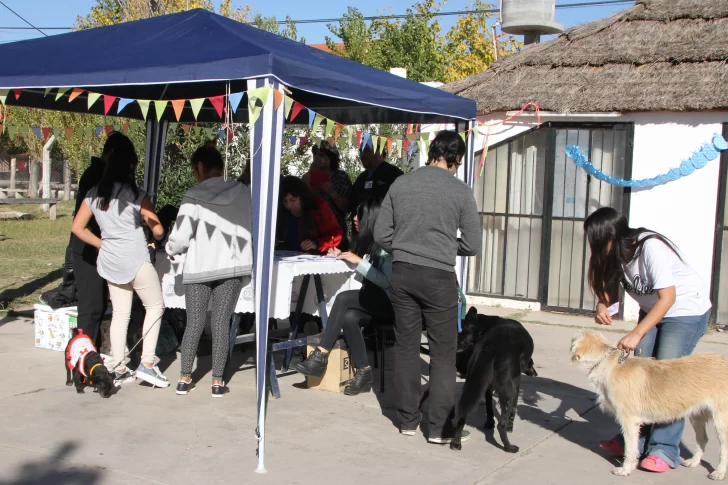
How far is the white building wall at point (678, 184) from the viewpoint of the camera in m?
8.72

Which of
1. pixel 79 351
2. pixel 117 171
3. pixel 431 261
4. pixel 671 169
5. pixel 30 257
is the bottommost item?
pixel 30 257

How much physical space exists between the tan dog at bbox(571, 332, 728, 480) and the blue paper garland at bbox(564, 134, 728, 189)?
4875 mm

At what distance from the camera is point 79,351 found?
561cm

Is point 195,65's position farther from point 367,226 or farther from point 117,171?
point 367,226

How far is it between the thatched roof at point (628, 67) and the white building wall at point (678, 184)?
240 millimetres

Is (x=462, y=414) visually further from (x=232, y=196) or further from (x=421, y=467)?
(x=232, y=196)

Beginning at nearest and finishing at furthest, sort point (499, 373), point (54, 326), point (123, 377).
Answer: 1. point (499, 373)
2. point (123, 377)
3. point (54, 326)

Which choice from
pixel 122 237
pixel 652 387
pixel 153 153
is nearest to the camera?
pixel 652 387

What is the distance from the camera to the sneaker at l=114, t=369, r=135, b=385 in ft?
19.5

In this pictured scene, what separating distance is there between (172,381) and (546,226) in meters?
5.27

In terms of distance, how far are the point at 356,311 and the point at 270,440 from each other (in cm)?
127

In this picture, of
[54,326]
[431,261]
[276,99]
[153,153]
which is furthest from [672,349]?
[153,153]

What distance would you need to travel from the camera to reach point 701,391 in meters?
4.20

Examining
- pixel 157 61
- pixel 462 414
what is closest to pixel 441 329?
pixel 462 414
